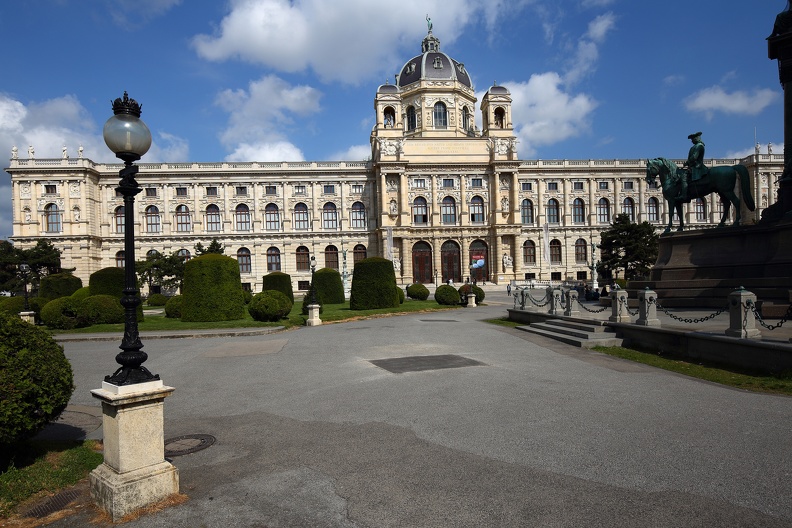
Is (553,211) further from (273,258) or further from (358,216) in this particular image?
(273,258)

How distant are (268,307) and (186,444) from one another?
1665cm

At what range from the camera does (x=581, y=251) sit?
229ft

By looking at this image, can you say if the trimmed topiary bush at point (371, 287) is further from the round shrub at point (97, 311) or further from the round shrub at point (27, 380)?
the round shrub at point (27, 380)

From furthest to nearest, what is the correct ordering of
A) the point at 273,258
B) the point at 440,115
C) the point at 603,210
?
1. the point at 440,115
2. the point at 603,210
3. the point at 273,258

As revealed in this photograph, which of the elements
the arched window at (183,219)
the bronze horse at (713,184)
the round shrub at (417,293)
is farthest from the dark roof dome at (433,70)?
the bronze horse at (713,184)

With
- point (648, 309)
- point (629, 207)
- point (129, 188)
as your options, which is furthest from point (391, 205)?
point (129, 188)

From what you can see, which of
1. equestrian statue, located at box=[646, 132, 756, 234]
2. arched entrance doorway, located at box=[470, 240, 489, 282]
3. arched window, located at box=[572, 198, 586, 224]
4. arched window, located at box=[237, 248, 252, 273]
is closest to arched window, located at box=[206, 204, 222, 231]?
arched window, located at box=[237, 248, 252, 273]

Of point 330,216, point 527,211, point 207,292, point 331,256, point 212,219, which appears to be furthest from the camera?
point 527,211

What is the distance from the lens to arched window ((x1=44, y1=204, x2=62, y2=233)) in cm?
6178

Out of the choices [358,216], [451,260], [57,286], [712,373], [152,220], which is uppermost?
[358,216]

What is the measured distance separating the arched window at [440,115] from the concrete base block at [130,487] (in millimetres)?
69435

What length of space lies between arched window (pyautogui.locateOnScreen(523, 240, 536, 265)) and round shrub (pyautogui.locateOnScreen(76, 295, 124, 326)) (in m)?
54.5

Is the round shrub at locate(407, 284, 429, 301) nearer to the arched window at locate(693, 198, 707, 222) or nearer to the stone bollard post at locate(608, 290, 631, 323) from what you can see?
the stone bollard post at locate(608, 290, 631, 323)

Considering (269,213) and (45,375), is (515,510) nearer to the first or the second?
(45,375)
